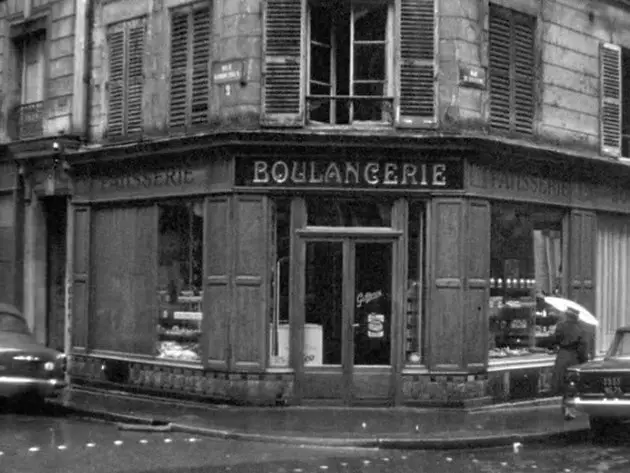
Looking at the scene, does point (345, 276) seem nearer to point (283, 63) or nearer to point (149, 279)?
point (283, 63)

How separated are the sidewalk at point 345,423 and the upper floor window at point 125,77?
459 cm

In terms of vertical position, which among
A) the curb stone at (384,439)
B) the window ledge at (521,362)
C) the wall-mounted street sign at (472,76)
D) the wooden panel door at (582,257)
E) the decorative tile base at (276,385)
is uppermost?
the wall-mounted street sign at (472,76)

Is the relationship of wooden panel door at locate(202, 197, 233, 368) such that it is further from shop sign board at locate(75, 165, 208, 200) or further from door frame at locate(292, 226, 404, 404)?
door frame at locate(292, 226, 404, 404)

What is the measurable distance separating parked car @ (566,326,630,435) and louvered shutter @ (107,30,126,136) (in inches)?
348

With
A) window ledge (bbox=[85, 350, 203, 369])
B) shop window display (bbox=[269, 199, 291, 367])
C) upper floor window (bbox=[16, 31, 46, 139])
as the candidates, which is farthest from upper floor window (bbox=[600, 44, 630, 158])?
upper floor window (bbox=[16, 31, 46, 139])

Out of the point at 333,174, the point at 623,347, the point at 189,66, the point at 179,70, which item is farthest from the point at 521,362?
the point at 179,70

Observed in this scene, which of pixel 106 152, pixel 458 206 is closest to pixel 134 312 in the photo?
pixel 106 152

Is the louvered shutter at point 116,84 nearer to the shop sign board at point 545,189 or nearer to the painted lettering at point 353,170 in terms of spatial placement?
the painted lettering at point 353,170

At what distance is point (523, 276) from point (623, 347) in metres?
3.63

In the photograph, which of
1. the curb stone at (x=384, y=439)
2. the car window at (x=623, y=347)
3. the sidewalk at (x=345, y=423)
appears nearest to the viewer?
the curb stone at (x=384, y=439)

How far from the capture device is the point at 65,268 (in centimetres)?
2064

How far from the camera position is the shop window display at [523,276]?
17.5 meters

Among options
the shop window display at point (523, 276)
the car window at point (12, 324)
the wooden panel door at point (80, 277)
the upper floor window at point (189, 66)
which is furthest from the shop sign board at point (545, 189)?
the car window at point (12, 324)

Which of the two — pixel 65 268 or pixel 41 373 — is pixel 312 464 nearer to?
pixel 41 373
